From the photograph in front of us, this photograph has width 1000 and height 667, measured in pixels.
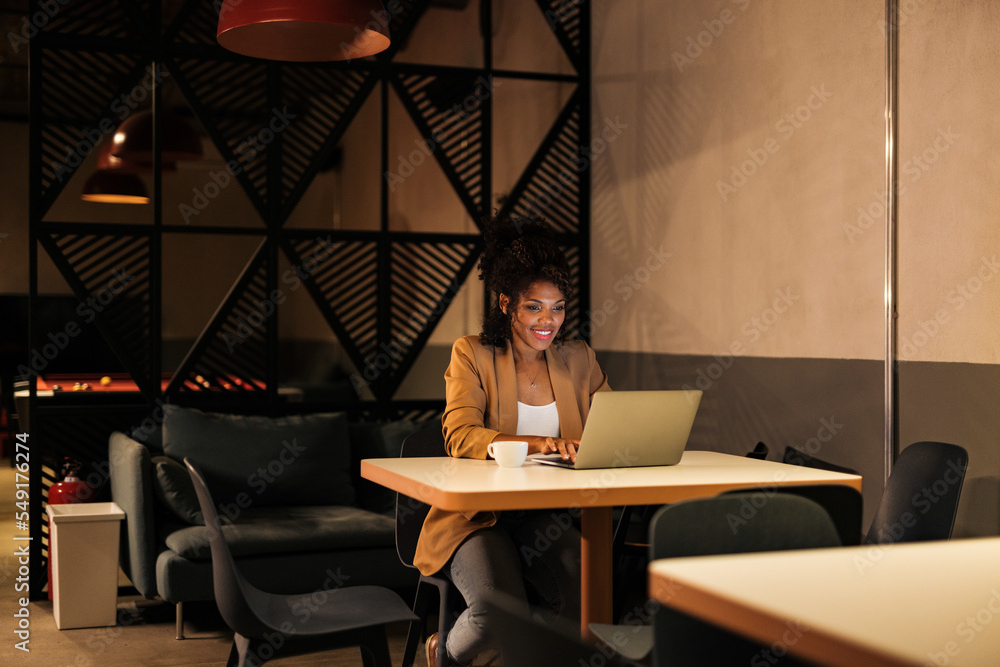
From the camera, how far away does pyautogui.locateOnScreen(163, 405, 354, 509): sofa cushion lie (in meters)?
4.90

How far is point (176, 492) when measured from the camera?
4.52 m

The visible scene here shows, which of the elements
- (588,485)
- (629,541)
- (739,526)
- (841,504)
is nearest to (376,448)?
(629,541)

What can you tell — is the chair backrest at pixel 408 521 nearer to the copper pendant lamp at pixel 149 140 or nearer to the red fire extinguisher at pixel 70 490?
the red fire extinguisher at pixel 70 490

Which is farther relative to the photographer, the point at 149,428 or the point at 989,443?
the point at 149,428

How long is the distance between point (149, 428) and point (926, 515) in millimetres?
3842

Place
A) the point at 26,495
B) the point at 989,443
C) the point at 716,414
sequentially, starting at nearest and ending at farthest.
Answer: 1. the point at 989,443
2. the point at 716,414
3. the point at 26,495

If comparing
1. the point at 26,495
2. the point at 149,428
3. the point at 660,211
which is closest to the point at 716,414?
the point at 660,211

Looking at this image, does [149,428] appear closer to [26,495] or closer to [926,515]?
[26,495]

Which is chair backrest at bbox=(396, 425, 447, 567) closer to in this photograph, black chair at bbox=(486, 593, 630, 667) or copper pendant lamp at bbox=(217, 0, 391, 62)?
copper pendant lamp at bbox=(217, 0, 391, 62)

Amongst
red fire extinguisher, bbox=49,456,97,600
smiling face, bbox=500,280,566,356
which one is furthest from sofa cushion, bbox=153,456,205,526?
smiling face, bbox=500,280,566,356

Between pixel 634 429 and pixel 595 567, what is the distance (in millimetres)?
386

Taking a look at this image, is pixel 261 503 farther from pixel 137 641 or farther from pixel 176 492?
pixel 137 641

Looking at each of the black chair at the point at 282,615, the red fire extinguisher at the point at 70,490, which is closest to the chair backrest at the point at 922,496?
the black chair at the point at 282,615

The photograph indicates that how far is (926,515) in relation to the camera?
251cm
